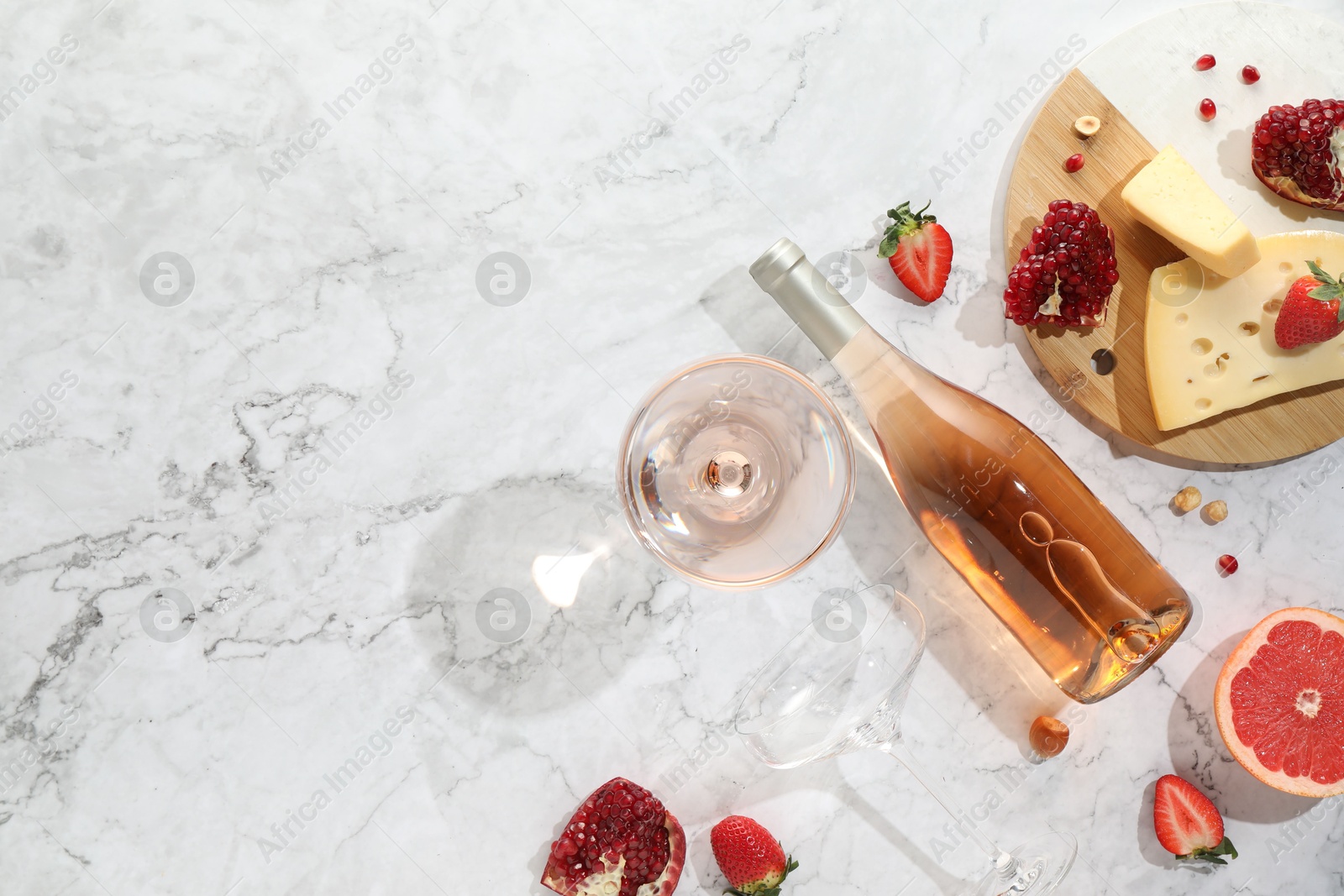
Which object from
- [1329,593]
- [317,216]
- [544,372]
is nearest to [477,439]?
[544,372]

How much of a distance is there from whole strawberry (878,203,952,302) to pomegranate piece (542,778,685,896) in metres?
0.93

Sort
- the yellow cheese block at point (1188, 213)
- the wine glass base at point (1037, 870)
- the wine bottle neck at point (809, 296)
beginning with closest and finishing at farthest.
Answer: the wine bottle neck at point (809, 296) → the yellow cheese block at point (1188, 213) → the wine glass base at point (1037, 870)

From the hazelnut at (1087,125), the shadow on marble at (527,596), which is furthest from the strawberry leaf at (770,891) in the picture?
the hazelnut at (1087,125)

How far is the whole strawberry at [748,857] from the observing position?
1.26m

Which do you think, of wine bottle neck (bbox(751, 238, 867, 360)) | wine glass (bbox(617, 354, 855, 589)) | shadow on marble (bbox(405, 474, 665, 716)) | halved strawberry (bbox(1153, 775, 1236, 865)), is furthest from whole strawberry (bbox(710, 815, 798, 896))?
wine bottle neck (bbox(751, 238, 867, 360))

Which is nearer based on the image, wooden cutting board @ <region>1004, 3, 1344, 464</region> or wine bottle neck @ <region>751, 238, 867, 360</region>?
wine bottle neck @ <region>751, 238, 867, 360</region>

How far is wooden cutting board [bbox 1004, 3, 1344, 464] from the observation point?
1.27 meters

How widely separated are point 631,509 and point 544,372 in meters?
0.34

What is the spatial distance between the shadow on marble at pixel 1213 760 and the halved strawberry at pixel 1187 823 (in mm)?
39

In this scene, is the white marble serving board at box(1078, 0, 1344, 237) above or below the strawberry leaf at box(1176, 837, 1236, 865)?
above

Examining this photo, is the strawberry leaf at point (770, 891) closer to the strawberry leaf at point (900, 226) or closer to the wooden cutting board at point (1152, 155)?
the wooden cutting board at point (1152, 155)

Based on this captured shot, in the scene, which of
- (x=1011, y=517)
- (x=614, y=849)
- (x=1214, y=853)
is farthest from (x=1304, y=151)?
(x=614, y=849)

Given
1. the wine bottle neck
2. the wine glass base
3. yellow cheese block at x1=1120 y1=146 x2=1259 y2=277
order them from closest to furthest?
1. the wine bottle neck
2. yellow cheese block at x1=1120 y1=146 x2=1259 y2=277
3. the wine glass base

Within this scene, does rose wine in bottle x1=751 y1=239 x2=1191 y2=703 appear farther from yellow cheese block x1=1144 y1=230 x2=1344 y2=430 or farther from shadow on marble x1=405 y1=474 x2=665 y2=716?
shadow on marble x1=405 y1=474 x2=665 y2=716
